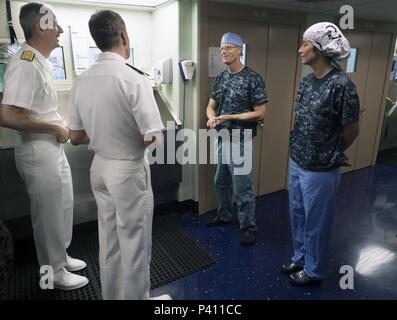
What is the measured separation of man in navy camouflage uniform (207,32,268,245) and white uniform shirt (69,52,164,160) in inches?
42.6

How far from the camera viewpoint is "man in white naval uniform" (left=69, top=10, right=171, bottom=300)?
1.37m

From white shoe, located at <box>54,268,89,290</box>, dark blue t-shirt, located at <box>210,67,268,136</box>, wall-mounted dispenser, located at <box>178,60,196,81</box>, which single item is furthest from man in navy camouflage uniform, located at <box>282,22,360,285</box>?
white shoe, located at <box>54,268,89,290</box>

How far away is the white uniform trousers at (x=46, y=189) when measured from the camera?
173 centimetres

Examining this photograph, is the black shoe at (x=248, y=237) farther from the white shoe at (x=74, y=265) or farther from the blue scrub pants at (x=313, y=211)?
the white shoe at (x=74, y=265)

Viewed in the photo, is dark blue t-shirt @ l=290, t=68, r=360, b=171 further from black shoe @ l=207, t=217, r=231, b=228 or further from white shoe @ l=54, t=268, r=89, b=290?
white shoe @ l=54, t=268, r=89, b=290

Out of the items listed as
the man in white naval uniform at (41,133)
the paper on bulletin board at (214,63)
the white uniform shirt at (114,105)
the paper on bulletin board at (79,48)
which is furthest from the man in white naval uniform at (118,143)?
the paper on bulletin board at (214,63)

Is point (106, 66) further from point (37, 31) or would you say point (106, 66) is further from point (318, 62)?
point (318, 62)

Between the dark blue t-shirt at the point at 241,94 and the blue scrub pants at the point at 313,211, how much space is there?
24.7 inches

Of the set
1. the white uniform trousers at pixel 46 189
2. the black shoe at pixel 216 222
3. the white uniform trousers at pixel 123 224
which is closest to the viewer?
the white uniform trousers at pixel 123 224

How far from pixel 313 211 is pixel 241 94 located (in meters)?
1.05

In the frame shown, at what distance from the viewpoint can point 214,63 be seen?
2.71m

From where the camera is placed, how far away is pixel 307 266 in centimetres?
198

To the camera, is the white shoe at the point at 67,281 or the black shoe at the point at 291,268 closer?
the white shoe at the point at 67,281
